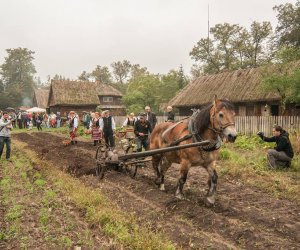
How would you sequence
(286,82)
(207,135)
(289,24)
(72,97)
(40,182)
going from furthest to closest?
1. (72,97)
2. (289,24)
3. (286,82)
4. (40,182)
5. (207,135)

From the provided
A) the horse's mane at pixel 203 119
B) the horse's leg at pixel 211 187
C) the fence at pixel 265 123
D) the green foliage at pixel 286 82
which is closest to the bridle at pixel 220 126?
the horse's mane at pixel 203 119

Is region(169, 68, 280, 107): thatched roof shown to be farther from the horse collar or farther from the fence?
the horse collar

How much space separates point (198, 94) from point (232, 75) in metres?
3.38

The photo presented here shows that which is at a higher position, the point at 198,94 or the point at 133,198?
the point at 198,94

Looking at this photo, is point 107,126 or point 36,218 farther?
point 107,126

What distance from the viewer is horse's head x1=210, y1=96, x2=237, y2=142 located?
5.76 meters

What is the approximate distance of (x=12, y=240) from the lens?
501cm

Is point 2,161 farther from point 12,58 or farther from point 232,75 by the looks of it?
point 12,58

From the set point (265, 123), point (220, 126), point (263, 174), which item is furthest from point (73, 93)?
point (220, 126)

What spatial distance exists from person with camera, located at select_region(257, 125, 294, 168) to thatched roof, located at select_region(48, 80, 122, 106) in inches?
1357

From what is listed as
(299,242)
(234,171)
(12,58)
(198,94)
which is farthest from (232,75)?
(12,58)

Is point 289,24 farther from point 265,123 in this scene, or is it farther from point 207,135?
point 207,135

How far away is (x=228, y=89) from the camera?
27.0 meters

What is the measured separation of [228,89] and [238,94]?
1506 mm
